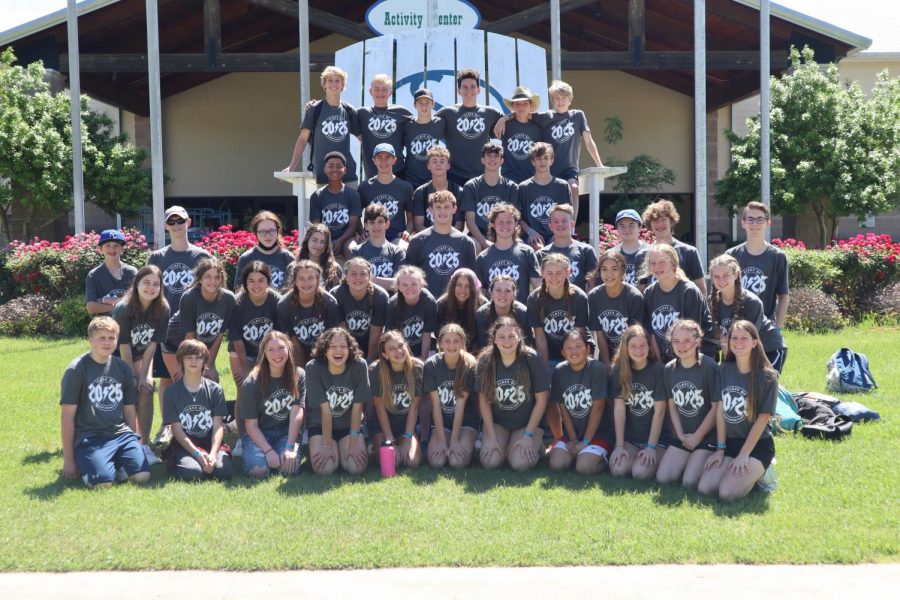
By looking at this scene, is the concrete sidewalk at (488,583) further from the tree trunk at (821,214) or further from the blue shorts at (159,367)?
the tree trunk at (821,214)

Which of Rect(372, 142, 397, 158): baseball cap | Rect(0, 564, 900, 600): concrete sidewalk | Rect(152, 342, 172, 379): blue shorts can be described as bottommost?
Rect(0, 564, 900, 600): concrete sidewalk

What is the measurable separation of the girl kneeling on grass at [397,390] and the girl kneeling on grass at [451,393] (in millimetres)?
91

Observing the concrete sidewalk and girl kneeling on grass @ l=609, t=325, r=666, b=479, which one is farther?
girl kneeling on grass @ l=609, t=325, r=666, b=479

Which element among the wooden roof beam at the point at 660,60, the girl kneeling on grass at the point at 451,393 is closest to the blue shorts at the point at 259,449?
the girl kneeling on grass at the point at 451,393

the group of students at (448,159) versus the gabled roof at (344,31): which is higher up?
the gabled roof at (344,31)

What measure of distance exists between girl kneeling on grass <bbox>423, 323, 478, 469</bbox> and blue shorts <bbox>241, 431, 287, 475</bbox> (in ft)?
3.21

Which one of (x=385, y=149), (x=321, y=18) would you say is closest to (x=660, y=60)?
(x=321, y=18)

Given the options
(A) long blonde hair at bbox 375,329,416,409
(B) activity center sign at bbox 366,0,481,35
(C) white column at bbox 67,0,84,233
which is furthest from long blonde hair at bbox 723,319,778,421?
(C) white column at bbox 67,0,84,233

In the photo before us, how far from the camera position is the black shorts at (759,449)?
5027 mm

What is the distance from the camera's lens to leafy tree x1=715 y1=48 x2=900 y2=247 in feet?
51.6

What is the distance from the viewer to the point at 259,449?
18.5ft

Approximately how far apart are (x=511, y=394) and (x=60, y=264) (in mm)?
8725

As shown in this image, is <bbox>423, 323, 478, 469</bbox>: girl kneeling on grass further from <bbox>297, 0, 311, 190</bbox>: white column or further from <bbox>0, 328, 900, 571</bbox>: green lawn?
<bbox>297, 0, 311, 190</bbox>: white column

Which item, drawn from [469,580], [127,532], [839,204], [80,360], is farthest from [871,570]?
[839,204]
